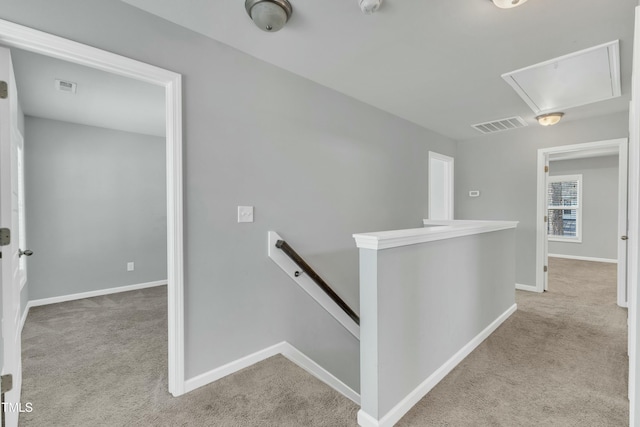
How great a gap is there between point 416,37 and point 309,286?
2141mm

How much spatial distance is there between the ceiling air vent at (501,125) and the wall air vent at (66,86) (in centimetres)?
476

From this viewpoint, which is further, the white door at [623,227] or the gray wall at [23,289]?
the white door at [623,227]

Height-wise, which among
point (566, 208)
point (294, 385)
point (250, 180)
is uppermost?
point (250, 180)

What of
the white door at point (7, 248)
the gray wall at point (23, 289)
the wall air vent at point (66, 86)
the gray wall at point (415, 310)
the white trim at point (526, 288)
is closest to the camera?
the white door at point (7, 248)

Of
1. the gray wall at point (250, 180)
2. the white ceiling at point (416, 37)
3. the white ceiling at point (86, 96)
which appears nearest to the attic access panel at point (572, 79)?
the white ceiling at point (416, 37)

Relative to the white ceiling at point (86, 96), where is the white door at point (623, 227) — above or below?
below

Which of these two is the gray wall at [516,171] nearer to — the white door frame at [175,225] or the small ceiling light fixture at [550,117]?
the small ceiling light fixture at [550,117]

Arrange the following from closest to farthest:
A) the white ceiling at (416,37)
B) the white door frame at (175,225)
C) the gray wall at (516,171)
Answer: the white ceiling at (416,37), the white door frame at (175,225), the gray wall at (516,171)

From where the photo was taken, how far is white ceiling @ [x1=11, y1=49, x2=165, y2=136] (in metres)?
2.39

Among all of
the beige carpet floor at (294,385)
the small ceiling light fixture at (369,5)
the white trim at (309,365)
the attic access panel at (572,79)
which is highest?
the attic access panel at (572,79)

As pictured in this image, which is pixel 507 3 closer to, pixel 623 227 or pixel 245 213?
pixel 245 213

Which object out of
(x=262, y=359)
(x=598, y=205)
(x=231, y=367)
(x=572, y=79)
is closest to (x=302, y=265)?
(x=262, y=359)

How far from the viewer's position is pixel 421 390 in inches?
72.6

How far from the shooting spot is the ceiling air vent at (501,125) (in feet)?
12.8
